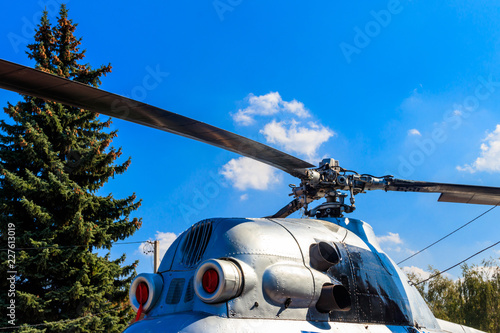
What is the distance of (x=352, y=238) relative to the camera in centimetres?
624

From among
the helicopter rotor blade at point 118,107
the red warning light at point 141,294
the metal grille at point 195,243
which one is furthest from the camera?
the red warning light at point 141,294

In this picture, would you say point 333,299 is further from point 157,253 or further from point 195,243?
point 157,253

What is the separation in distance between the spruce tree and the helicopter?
10966mm

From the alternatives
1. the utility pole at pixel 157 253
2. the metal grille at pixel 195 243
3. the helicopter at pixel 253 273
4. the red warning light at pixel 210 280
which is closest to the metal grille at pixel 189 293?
the helicopter at pixel 253 273

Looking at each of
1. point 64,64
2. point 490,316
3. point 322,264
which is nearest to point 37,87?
point 322,264

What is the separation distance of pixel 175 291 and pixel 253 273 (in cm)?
A: 105

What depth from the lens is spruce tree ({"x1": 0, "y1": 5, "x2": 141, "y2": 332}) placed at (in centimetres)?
1468

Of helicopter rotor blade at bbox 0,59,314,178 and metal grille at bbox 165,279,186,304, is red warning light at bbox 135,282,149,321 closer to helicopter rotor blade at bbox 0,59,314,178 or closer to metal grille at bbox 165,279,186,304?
metal grille at bbox 165,279,186,304

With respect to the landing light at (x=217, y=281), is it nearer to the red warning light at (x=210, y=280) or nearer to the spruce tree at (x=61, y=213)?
the red warning light at (x=210, y=280)

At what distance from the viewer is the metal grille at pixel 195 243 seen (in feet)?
16.5

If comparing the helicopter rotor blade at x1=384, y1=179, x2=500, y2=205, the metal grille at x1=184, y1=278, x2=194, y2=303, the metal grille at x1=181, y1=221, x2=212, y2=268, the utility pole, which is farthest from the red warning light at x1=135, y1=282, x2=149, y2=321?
the utility pole

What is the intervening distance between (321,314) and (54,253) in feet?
41.5

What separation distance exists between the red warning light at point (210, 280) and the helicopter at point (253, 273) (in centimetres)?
1

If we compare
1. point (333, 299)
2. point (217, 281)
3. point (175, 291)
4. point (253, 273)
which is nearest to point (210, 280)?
point (217, 281)
